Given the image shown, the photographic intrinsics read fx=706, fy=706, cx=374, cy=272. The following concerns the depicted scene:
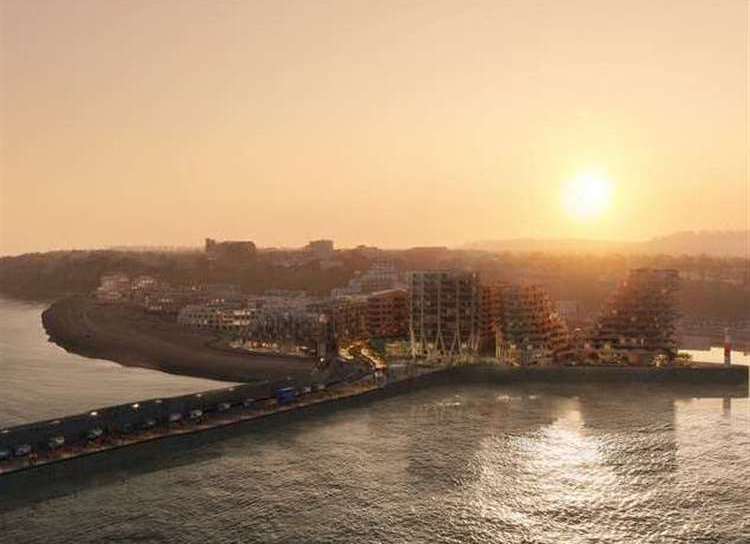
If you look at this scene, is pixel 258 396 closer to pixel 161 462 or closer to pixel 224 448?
pixel 224 448

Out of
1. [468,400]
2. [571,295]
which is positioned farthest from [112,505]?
[571,295]

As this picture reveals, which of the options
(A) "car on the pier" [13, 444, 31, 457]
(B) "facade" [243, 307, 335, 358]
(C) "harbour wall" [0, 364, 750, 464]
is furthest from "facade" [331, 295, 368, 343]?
(A) "car on the pier" [13, 444, 31, 457]

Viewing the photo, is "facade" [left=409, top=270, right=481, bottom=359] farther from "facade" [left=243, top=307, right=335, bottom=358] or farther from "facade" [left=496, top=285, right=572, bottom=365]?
"facade" [left=243, top=307, right=335, bottom=358]

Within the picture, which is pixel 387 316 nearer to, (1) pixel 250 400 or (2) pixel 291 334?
(2) pixel 291 334

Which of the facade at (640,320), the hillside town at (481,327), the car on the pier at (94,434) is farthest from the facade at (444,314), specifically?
the car on the pier at (94,434)

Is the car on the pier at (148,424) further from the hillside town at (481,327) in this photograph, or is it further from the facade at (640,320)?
the facade at (640,320)
